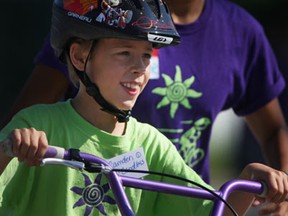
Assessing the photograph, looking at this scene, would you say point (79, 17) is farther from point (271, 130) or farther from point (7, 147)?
point (271, 130)

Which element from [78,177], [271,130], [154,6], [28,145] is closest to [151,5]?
[154,6]

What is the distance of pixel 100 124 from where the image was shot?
5.39 m

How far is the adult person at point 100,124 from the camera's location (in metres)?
5.14

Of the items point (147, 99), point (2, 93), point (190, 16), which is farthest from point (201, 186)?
point (2, 93)

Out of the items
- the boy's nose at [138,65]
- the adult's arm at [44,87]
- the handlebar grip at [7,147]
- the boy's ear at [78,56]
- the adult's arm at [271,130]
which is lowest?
the adult's arm at [271,130]

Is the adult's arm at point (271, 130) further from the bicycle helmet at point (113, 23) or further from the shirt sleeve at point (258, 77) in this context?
the bicycle helmet at point (113, 23)

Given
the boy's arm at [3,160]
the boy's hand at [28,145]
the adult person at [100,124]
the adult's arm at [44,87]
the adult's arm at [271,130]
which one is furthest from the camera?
the adult's arm at [271,130]

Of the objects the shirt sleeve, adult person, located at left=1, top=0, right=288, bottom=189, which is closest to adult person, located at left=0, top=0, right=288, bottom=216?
adult person, located at left=1, top=0, right=288, bottom=189

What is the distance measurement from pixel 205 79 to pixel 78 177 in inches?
65.4

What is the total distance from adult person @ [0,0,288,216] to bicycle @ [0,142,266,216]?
0.19 meters

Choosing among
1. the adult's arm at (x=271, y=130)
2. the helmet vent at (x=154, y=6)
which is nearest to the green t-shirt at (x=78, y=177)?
the helmet vent at (x=154, y=6)

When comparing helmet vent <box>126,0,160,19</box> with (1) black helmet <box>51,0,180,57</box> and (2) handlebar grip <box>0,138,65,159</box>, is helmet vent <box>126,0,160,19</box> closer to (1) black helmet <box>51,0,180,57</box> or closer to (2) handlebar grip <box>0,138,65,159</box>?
(1) black helmet <box>51,0,180,57</box>

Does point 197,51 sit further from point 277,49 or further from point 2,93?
point 277,49

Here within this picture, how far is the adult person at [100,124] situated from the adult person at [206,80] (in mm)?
922
